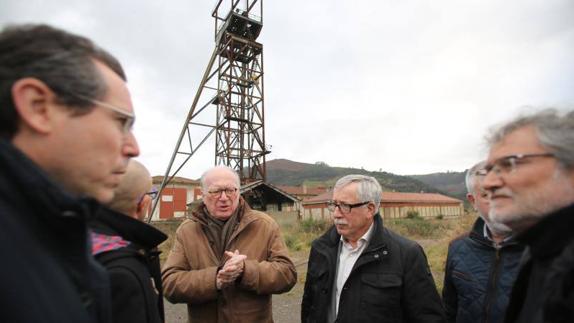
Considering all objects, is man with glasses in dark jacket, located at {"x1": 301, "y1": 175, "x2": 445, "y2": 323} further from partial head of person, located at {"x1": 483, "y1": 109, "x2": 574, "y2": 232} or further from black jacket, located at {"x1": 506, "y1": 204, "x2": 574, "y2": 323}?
partial head of person, located at {"x1": 483, "y1": 109, "x2": 574, "y2": 232}

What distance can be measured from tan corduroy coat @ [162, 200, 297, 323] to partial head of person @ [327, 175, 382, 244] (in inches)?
23.3

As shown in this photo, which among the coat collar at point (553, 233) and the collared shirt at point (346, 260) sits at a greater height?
the coat collar at point (553, 233)

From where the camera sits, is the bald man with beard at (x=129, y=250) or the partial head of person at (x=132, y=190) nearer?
the bald man with beard at (x=129, y=250)

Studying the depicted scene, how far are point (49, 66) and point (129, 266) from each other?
0.93 metres

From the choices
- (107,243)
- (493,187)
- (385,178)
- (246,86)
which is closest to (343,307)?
(493,187)

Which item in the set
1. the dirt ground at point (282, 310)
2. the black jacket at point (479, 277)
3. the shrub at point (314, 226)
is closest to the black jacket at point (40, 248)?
the black jacket at point (479, 277)

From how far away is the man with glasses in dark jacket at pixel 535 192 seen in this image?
3.83 ft

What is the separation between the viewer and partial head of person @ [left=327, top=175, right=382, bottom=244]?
2734mm

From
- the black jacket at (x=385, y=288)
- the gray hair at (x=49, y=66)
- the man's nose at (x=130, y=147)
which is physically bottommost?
the black jacket at (x=385, y=288)

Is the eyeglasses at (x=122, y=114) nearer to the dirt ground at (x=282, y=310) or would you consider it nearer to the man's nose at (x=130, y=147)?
the man's nose at (x=130, y=147)

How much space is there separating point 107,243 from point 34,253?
684 millimetres

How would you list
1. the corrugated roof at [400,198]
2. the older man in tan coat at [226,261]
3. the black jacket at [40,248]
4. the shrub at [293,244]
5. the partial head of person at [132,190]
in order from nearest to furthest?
the black jacket at [40,248] < the partial head of person at [132,190] < the older man in tan coat at [226,261] < the shrub at [293,244] < the corrugated roof at [400,198]

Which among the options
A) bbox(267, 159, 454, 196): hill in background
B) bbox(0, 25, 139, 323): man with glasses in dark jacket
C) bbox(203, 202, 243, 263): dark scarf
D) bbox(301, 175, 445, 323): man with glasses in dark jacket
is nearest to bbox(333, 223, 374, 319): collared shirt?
bbox(301, 175, 445, 323): man with glasses in dark jacket

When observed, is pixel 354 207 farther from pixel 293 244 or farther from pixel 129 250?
pixel 293 244
